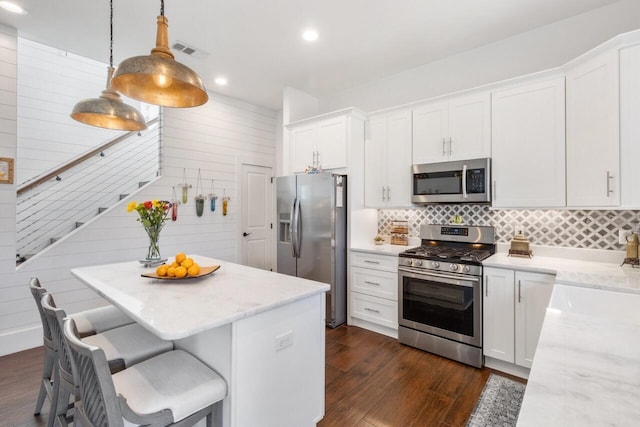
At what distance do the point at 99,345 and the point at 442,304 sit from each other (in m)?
2.62

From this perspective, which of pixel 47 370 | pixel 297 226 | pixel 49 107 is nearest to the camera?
pixel 47 370

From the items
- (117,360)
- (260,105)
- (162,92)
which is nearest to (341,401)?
(117,360)

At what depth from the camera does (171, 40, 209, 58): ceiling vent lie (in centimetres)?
322

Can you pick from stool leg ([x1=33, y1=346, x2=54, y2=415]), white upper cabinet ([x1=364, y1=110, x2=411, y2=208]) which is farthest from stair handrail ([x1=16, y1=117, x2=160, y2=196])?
white upper cabinet ([x1=364, y1=110, x2=411, y2=208])

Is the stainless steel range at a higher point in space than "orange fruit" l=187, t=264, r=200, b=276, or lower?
lower

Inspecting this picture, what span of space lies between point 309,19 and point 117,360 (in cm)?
290

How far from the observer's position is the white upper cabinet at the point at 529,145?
101 inches

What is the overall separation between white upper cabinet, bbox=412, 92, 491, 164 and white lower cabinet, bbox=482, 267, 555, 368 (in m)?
1.15

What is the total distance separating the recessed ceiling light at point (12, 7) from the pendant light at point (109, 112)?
1284mm

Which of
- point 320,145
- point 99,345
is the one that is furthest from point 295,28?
point 99,345

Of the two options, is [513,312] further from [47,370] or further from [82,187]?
[82,187]

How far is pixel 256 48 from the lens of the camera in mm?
3309

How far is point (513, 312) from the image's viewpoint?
254cm

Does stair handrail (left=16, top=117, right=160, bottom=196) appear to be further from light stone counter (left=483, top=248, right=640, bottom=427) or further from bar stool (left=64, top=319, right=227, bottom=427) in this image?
light stone counter (left=483, top=248, right=640, bottom=427)
